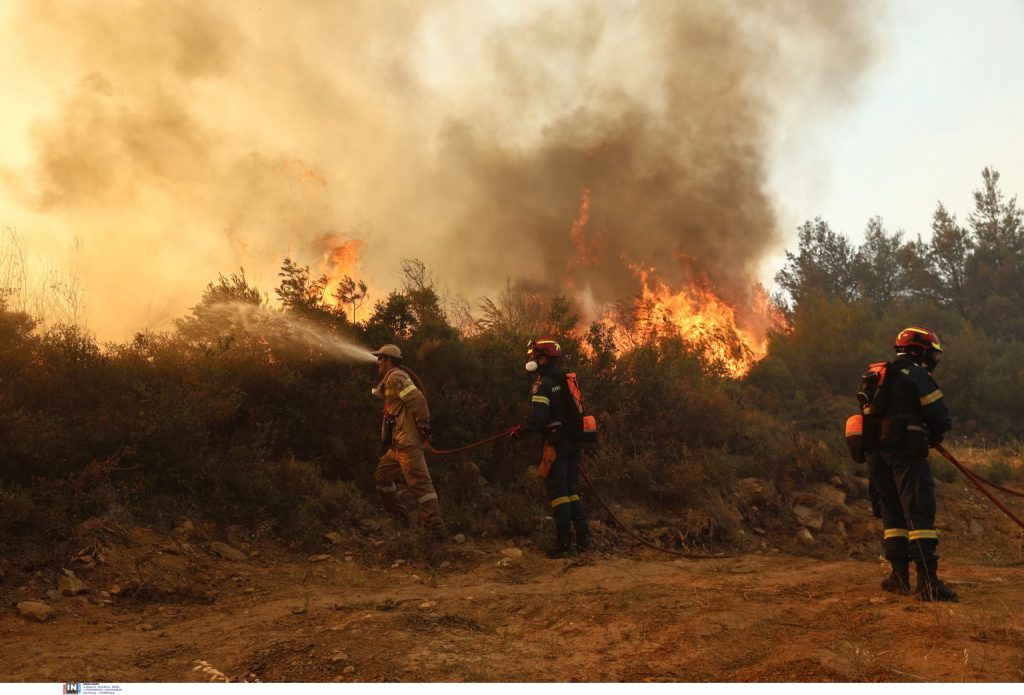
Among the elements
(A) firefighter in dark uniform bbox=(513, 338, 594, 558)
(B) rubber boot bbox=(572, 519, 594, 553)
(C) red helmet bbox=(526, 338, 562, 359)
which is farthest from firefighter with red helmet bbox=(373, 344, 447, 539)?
(B) rubber boot bbox=(572, 519, 594, 553)

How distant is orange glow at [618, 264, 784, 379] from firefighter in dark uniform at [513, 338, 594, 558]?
7736 mm

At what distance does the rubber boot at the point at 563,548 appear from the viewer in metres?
8.03

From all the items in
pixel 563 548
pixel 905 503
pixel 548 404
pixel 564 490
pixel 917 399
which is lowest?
pixel 563 548

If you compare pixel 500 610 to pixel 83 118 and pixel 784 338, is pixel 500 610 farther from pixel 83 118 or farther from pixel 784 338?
pixel 784 338

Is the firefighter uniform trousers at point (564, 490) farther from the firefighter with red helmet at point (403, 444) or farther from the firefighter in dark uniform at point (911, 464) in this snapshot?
the firefighter in dark uniform at point (911, 464)

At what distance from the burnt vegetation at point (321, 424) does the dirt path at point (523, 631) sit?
1.28 metres

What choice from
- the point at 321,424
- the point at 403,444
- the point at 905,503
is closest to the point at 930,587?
the point at 905,503

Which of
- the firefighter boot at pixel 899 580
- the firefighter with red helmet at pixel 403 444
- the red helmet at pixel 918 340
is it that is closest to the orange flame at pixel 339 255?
the firefighter with red helmet at pixel 403 444

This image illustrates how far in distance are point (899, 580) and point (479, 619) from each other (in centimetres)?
393

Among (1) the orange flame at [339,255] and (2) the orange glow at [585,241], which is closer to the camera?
(1) the orange flame at [339,255]

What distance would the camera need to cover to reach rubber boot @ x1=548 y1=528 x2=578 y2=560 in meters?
8.03

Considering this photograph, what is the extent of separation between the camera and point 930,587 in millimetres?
5848

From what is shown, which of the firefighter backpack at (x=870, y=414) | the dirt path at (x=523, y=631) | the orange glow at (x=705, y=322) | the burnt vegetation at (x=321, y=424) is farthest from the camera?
the orange glow at (x=705, y=322)

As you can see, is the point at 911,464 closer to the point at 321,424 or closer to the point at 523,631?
the point at 523,631
